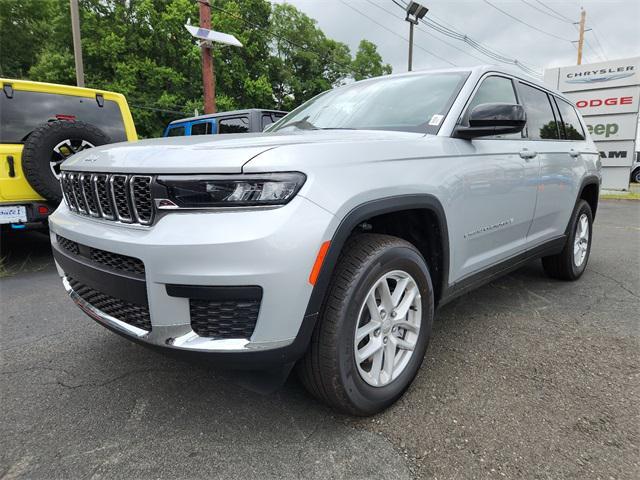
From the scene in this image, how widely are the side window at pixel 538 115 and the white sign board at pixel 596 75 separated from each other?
13.6m

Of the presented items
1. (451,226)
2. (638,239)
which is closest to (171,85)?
(638,239)

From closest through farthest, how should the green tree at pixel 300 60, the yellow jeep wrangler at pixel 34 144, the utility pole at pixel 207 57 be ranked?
the yellow jeep wrangler at pixel 34 144
the utility pole at pixel 207 57
the green tree at pixel 300 60

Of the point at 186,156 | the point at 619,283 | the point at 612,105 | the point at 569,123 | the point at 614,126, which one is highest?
the point at 612,105

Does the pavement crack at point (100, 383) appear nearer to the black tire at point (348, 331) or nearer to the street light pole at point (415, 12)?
the black tire at point (348, 331)

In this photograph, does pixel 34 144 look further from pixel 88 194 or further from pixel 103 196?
pixel 103 196

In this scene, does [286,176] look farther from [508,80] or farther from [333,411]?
[508,80]

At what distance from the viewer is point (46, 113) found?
4.75 metres

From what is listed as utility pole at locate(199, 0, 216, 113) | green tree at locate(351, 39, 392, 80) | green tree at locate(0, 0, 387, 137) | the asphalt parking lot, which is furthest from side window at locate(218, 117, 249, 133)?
green tree at locate(351, 39, 392, 80)

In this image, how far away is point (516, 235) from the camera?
9.96 feet

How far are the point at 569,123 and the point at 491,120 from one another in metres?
2.24

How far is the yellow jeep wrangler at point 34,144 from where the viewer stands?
4152 millimetres

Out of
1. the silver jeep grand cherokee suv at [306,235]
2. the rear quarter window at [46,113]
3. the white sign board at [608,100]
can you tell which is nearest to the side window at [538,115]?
the silver jeep grand cherokee suv at [306,235]

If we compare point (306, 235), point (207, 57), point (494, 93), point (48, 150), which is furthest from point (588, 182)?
point (207, 57)

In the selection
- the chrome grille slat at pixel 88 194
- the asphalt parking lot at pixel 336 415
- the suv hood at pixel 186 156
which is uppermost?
the suv hood at pixel 186 156
